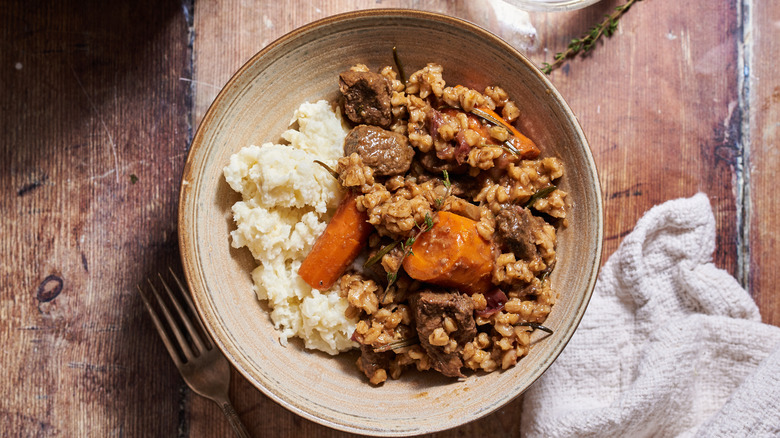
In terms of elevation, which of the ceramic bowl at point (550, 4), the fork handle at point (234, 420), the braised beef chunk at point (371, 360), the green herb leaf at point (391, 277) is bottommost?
the fork handle at point (234, 420)

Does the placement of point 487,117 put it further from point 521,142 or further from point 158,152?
point 158,152

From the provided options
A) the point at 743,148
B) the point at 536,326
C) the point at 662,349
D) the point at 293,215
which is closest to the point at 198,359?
the point at 293,215

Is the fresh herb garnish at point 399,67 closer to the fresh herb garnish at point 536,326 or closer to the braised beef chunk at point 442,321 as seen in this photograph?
the braised beef chunk at point 442,321

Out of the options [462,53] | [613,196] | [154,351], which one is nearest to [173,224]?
[154,351]

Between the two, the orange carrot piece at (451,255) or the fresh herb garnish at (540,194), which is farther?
the fresh herb garnish at (540,194)

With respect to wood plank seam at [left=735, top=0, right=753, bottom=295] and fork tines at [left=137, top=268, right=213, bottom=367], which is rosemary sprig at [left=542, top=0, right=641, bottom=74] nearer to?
wood plank seam at [left=735, top=0, right=753, bottom=295]

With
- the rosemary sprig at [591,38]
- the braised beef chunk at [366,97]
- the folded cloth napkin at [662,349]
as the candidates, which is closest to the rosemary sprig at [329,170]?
the braised beef chunk at [366,97]
